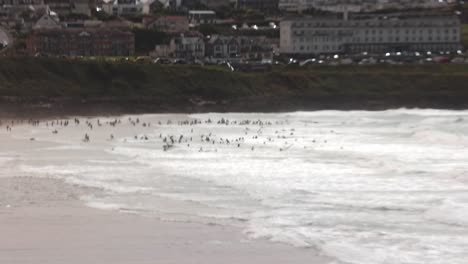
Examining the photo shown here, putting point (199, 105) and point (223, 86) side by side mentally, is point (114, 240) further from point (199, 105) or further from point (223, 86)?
point (223, 86)

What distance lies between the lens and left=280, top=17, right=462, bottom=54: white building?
90.3 m

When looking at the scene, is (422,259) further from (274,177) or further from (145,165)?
(145,165)

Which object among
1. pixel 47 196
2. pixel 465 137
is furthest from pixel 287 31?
pixel 47 196

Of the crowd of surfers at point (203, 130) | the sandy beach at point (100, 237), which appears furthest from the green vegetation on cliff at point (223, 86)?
the sandy beach at point (100, 237)

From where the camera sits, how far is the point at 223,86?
59562mm

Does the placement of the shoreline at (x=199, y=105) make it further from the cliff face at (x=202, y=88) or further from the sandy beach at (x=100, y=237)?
the sandy beach at (x=100, y=237)

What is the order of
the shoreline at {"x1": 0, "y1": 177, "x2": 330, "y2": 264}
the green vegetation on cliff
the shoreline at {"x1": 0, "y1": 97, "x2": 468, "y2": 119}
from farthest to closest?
the green vegetation on cliff → the shoreline at {"x1": 0, "y1": 97, "x2": 468, "y2": 119} → the shoreline at {"x1": 0, "y1": 177, "x2": 330, "y2": 264}

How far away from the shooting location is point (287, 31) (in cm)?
8969

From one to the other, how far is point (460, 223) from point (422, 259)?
130 inches

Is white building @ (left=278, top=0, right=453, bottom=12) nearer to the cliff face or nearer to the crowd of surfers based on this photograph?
the cliff face

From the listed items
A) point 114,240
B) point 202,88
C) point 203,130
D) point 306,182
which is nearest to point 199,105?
point 202,88

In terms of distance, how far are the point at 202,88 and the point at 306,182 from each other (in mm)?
34738

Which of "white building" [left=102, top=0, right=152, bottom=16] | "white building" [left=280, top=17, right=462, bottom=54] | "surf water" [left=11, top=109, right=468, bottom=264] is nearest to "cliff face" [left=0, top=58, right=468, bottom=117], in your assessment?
"surf water" [left=11, top=109, right=468, bottom=264]

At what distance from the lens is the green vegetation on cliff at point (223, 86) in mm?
53938
